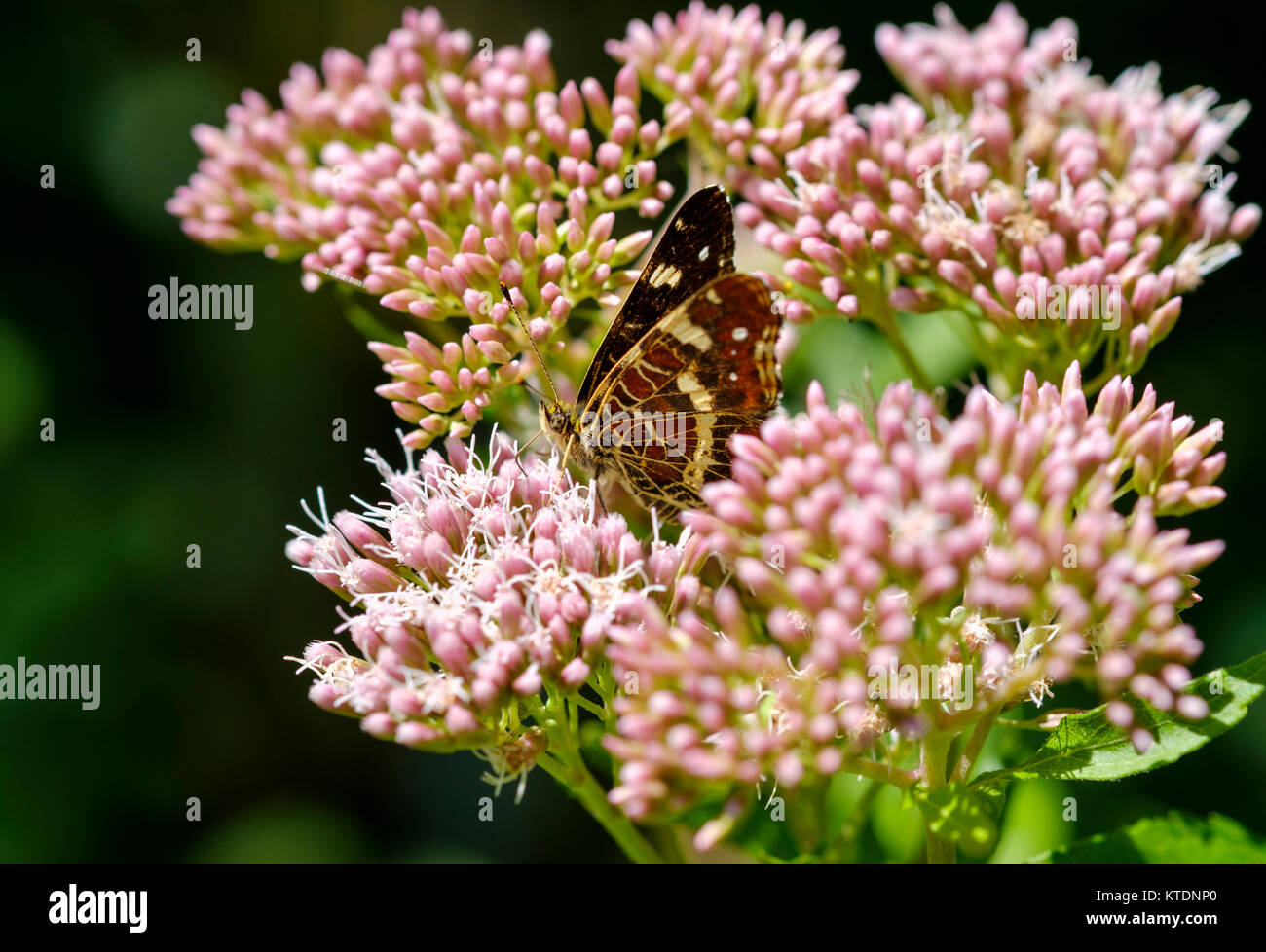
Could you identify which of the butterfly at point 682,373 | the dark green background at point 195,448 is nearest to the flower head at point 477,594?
the butterfly at point 682,373

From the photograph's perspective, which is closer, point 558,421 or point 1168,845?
point 1168,845

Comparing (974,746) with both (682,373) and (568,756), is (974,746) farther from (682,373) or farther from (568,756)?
(682,373)

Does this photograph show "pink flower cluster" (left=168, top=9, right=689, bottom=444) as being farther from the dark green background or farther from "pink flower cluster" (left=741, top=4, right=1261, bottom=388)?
the dark green background

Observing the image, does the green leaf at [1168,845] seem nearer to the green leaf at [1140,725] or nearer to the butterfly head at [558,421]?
the green leaf at [1140,725]

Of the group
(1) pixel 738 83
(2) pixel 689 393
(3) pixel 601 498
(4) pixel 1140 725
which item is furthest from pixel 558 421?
(4) pixel 1140 725

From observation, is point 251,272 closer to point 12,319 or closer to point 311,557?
point 12,319

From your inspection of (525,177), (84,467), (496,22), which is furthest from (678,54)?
(84,467)
